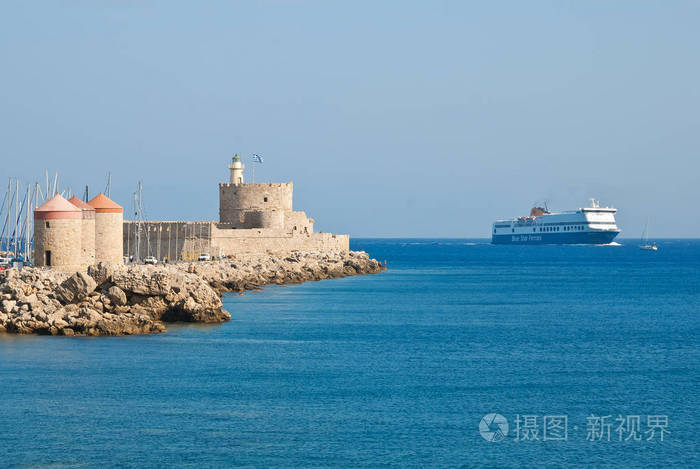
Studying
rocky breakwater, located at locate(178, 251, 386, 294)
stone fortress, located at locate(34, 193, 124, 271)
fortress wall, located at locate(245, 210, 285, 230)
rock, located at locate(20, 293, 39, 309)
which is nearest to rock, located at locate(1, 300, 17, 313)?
rock, located at locate(20, 293, 39, 309)

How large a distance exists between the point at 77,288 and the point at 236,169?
29.3 metres

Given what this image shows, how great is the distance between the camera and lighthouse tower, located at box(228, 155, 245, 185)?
50219 mm

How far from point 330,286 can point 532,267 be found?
25214 mm

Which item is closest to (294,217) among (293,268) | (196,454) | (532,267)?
(293,268)

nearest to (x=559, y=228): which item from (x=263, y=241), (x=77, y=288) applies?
(x=263, y=241)

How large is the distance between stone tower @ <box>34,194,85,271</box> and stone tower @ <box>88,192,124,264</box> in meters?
3.97

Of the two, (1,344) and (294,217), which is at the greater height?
(294,217)

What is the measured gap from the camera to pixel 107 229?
98.8ft

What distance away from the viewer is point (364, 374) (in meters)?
16.6

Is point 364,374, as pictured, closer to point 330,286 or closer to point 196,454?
point 196,454

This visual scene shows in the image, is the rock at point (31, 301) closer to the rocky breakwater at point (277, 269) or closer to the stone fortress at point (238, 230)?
the rocky breakwater at point (277, 269)

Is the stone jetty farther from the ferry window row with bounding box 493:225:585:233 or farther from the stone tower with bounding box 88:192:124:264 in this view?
the ferry window row with bounding box 493:225:585:233

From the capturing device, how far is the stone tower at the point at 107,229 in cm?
2992

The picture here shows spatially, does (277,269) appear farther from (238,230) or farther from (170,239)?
(170,239)
